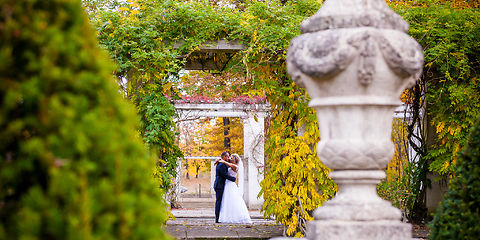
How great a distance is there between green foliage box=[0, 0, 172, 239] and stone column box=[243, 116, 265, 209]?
41.4ft

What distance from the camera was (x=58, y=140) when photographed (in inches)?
47.4

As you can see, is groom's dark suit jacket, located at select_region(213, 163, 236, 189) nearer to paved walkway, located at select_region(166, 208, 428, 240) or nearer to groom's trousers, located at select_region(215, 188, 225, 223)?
groom's trousers, located at select_region(215, 188, 225, 223)

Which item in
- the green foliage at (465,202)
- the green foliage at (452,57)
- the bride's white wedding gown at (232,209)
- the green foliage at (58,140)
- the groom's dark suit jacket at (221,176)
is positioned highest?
the green foliage at (452,57)

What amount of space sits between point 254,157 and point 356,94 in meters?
11.7

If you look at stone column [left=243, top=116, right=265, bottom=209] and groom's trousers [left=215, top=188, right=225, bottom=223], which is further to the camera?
stone column [left=243, top=116, right=265, bottom=209]

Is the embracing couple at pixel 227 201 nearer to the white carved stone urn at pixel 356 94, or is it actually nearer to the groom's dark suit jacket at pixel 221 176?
the groom's dark suit jacket at pixel 221 176

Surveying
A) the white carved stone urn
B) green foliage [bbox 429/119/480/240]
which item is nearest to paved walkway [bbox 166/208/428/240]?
green foliage [bbox 429/119/480/240]

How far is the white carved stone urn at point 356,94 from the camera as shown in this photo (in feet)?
8.49

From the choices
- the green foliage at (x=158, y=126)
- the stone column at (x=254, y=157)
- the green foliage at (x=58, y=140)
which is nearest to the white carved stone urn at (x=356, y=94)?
the green foliage at (x=58, y=140)

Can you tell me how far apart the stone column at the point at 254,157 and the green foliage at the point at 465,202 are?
1118 cm

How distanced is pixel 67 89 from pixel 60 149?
0.57 ft

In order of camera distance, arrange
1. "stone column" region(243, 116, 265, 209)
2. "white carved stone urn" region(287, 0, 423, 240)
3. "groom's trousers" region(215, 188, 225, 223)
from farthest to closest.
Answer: "stone column" region(243, 116, 265, 209), "groom's trousers" region(215, 188, 225, 223), "white carved stone urn" region(287, 0, 423, 240)

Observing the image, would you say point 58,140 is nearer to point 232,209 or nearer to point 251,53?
point 251,53

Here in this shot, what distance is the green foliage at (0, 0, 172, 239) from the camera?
1.17m
